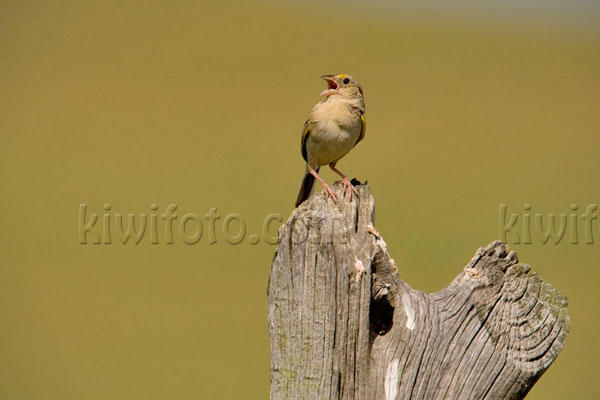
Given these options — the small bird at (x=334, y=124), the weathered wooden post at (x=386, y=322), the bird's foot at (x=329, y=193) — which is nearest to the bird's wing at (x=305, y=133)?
the small bird at (x=334, y=124)

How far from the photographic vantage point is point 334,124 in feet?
19.4

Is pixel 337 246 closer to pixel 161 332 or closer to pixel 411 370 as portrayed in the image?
pixel 411 370

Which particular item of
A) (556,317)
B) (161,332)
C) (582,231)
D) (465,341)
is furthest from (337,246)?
(582,231)

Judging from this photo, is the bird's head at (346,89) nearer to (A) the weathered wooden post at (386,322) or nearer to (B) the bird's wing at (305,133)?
(B) the bird's wing at (305,133)

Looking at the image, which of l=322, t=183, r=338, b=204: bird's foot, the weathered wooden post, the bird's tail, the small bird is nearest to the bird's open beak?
the small bird

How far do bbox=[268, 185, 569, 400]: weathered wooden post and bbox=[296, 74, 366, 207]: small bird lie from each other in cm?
301

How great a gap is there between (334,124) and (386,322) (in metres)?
3.25

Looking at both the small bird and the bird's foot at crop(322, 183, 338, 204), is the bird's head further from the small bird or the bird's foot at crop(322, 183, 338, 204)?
the bird's foot at crop(322, 183, 338, 204)

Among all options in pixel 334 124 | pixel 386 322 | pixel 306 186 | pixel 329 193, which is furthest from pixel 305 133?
pixel 386 322

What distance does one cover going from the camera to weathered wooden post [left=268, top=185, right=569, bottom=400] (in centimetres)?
266

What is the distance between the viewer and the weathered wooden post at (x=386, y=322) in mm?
2664

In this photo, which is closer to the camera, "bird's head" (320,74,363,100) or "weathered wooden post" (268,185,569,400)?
"weathered wooden post" (268,185,569,400)

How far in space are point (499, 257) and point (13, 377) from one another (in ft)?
29.1

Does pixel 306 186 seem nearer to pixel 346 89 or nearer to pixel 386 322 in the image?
pixel 346 89
